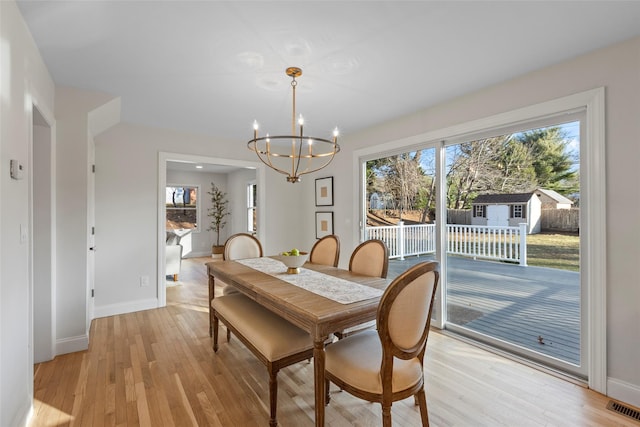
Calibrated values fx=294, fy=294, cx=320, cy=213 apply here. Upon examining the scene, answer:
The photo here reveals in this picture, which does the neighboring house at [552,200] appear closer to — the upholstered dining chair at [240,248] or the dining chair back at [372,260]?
the dining chair back at [372,260]

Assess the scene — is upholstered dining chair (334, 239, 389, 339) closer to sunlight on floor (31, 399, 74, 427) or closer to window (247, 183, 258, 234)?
sunlight on floor (31, 399, 74, 427)

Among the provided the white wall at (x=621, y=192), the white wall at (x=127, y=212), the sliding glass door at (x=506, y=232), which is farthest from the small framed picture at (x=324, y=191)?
the white wall at (x=621, y=192)

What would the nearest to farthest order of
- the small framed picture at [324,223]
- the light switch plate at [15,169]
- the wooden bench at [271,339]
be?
the light switch plate at [15,169], the wooden bench at [271,339], the small framed picture at [324,223]

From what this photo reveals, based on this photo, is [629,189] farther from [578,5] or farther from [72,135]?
[72,135]

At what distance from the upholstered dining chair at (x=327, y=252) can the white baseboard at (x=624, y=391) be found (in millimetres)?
2108

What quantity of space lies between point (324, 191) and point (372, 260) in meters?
2.31

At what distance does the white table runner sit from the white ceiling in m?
1.59

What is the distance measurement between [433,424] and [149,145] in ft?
13.4

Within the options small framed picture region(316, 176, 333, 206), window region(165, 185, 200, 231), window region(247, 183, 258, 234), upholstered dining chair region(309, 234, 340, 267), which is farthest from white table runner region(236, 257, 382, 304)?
window region(165, 185, 200, 231)

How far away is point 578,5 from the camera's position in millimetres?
1594

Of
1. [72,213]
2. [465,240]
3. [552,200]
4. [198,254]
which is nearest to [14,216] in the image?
[72,213]

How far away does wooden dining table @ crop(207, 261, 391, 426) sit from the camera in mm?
1455

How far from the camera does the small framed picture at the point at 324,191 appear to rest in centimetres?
448

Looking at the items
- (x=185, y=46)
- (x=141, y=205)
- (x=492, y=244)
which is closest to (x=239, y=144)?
(x=141, y=205)
